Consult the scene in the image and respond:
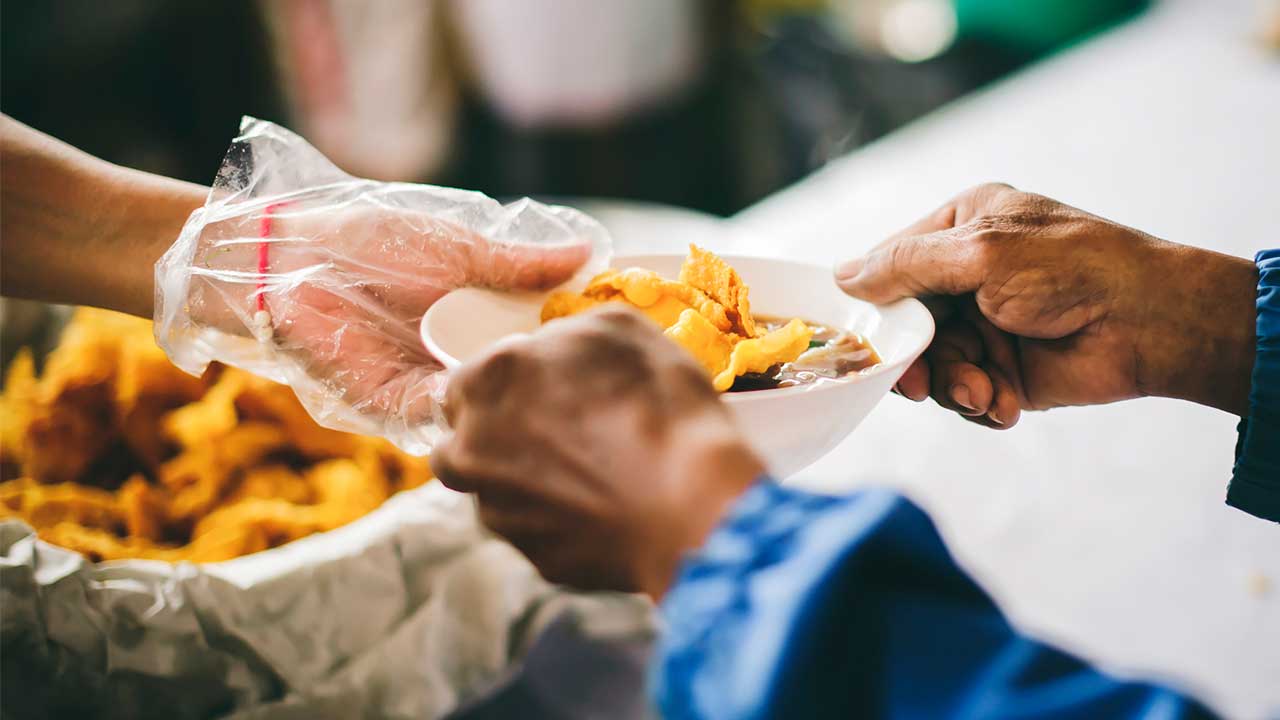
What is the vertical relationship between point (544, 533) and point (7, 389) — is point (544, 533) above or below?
above

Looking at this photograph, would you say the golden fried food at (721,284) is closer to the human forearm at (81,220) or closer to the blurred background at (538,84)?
the human forearm at (81,220)

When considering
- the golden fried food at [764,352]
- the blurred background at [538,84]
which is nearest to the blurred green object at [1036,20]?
the blurred background at [538,84]

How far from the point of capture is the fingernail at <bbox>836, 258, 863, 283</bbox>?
2.57 feet

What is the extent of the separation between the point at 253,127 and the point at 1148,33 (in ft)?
8.81

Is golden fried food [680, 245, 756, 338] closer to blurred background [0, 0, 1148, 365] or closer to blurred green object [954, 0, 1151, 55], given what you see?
blurred background [0, 0, 1148, 365]

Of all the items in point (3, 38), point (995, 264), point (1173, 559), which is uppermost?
point (995, 264)

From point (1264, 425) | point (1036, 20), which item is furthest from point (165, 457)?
point (1036, 20)

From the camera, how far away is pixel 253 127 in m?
0.80

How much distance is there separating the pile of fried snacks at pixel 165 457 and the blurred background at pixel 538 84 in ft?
5.53

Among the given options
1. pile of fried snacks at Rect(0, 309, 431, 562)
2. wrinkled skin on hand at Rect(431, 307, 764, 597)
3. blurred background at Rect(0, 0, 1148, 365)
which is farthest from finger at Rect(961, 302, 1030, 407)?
blurred background at Rect(0, 0, 1148, 365)

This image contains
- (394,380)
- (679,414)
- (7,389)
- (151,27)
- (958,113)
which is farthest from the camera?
(151,27)

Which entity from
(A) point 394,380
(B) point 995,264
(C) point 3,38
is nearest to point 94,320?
(A) point 394,380

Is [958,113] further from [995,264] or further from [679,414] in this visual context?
[679,414]

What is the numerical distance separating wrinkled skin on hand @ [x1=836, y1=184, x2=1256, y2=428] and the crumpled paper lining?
438 millimetres
